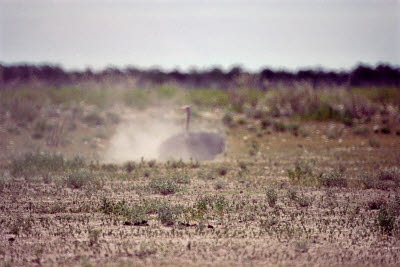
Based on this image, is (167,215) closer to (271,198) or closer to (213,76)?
(271,198)

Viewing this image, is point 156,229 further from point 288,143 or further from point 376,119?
point 376,119

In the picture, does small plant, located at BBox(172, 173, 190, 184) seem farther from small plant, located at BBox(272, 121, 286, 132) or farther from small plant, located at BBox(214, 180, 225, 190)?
small plant, located at BBox(272, 121, 286, 132)

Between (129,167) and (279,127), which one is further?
(279,127)

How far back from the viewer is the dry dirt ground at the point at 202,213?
773 cm

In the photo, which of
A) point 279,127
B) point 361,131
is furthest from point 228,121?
point 361,131

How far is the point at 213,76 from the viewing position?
59594 millimetres

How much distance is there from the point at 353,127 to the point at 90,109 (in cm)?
1445

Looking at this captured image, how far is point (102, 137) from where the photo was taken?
21.8 metres

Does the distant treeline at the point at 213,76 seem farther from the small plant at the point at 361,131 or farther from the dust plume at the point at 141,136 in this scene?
the small plant at the point at 361,131

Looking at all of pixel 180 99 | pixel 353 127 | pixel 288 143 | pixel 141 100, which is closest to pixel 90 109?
pixel 141 100

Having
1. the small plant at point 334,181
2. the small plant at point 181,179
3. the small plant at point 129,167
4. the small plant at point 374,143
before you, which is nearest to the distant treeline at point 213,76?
the small plant at point 374,143

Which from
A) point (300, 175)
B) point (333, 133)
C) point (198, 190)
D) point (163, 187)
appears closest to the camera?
point (163, 187)

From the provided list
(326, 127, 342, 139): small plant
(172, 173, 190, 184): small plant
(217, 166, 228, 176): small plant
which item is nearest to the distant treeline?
(326, 127, 342, 139): small plant

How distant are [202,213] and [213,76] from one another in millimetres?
50571
